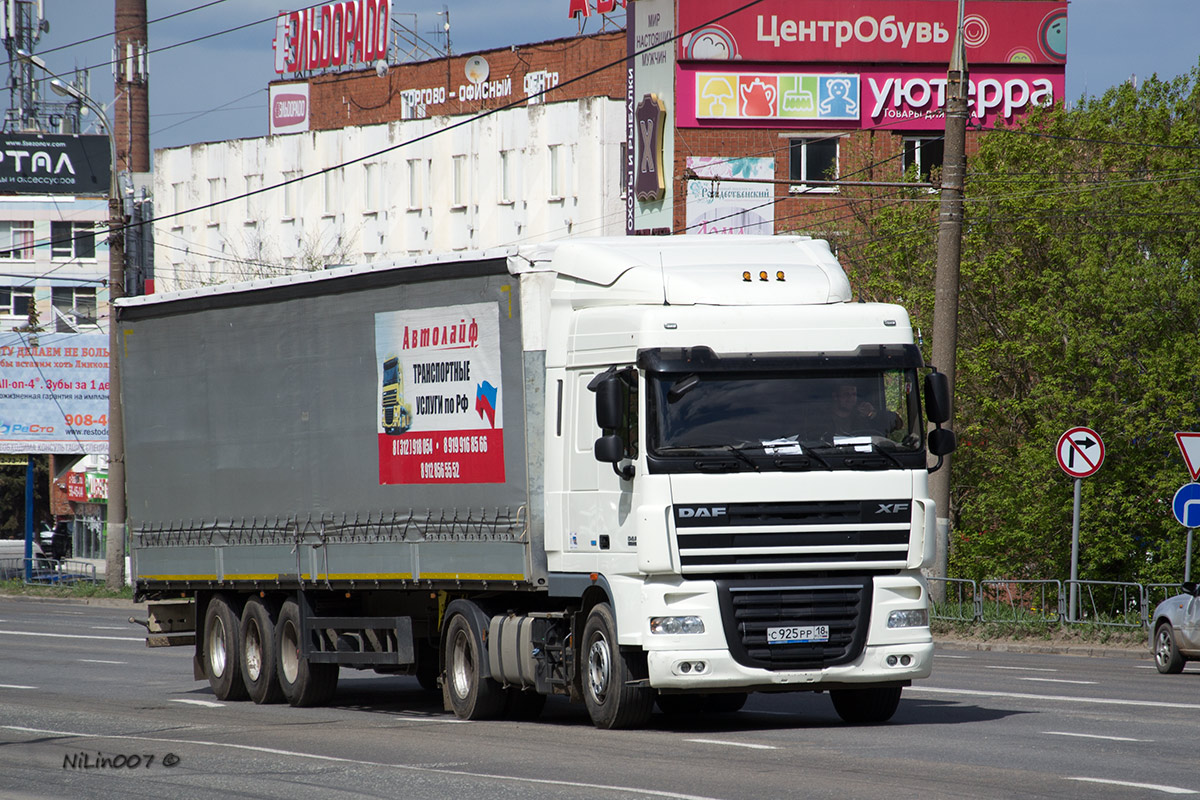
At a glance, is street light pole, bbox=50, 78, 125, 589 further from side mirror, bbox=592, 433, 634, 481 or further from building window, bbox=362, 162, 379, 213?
building window, bbox=362, 162, 379, 213

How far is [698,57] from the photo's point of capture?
202ft

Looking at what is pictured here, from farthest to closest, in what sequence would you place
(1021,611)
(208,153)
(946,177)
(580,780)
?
(208,153) → (1021,611) → (946,177) → (580,780)

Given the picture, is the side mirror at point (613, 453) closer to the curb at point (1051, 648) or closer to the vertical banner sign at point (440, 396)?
the vertical banner sign at point (440, 396)

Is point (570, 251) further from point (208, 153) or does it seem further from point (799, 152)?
point (208, 153)

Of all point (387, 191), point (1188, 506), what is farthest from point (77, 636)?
point (387, 191)

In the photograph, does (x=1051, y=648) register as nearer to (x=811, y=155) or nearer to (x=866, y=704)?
(x=866, y=704)

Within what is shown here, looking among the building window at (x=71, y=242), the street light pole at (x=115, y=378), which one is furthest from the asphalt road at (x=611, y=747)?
the building window at (x=71, y=242)

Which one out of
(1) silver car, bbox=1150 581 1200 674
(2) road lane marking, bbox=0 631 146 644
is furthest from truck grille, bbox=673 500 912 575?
(2) road lane marking, bbox=0 631 146 644

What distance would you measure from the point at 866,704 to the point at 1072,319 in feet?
67.8


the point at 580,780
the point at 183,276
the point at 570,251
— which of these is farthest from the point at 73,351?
the point at 580,780

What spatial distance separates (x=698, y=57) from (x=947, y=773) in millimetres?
51725

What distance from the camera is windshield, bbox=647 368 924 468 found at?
13898 mm

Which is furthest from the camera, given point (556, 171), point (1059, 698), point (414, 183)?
point (414, 183)

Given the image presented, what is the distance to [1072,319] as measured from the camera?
34.4 meters
